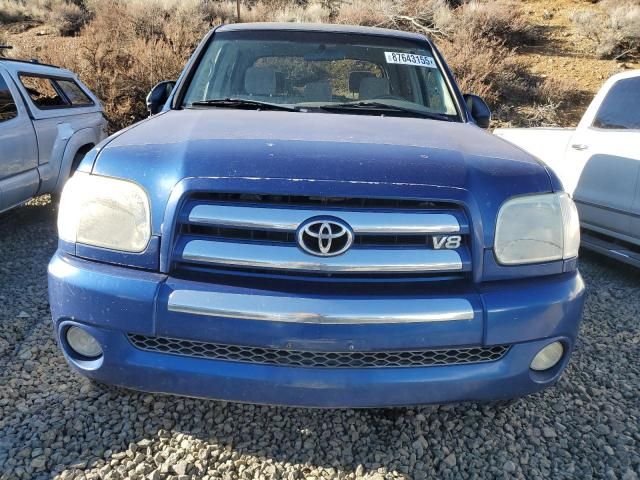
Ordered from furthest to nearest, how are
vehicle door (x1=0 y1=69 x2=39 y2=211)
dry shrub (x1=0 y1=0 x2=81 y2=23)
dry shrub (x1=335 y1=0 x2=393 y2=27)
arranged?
dry shrub (x1=0 y1=0 x2=81 y2=23) < dry shrub (x1=335 y1=0 x2=393 y2=27) < vehicle door (x1=0 y1=69 x2=39 y2=211)

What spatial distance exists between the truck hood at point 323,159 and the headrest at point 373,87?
960mm

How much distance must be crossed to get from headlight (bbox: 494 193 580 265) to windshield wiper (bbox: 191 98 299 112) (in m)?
1.44

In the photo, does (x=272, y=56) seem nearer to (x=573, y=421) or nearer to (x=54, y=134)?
(x=573, y=421)

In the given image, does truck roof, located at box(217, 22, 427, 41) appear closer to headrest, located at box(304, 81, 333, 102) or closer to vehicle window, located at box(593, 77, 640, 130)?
headrest, located at box(304, 81, 333, 102)

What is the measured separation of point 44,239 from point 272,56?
3.08 metres

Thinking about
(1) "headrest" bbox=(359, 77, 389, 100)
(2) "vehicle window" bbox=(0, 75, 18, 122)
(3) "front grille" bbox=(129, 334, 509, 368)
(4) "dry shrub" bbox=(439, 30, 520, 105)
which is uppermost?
(1) "headrest" bbox=(359, 77, 389, 100)

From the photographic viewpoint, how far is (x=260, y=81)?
331 cm

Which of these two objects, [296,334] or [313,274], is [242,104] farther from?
[296,334]

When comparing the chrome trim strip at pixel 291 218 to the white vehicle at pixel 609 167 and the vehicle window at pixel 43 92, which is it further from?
the vehicle window at pixel 43 92

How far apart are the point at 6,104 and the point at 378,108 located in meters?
3.75

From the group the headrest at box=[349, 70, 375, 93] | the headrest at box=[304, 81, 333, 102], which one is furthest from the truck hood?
the headrest at box=[349, 70, 375, 93]

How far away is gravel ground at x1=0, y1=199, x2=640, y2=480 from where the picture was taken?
87.0 inches

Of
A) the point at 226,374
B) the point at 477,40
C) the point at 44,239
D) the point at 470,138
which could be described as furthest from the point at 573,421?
the point at 477,40

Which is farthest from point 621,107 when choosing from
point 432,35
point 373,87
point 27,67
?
point 432,35
